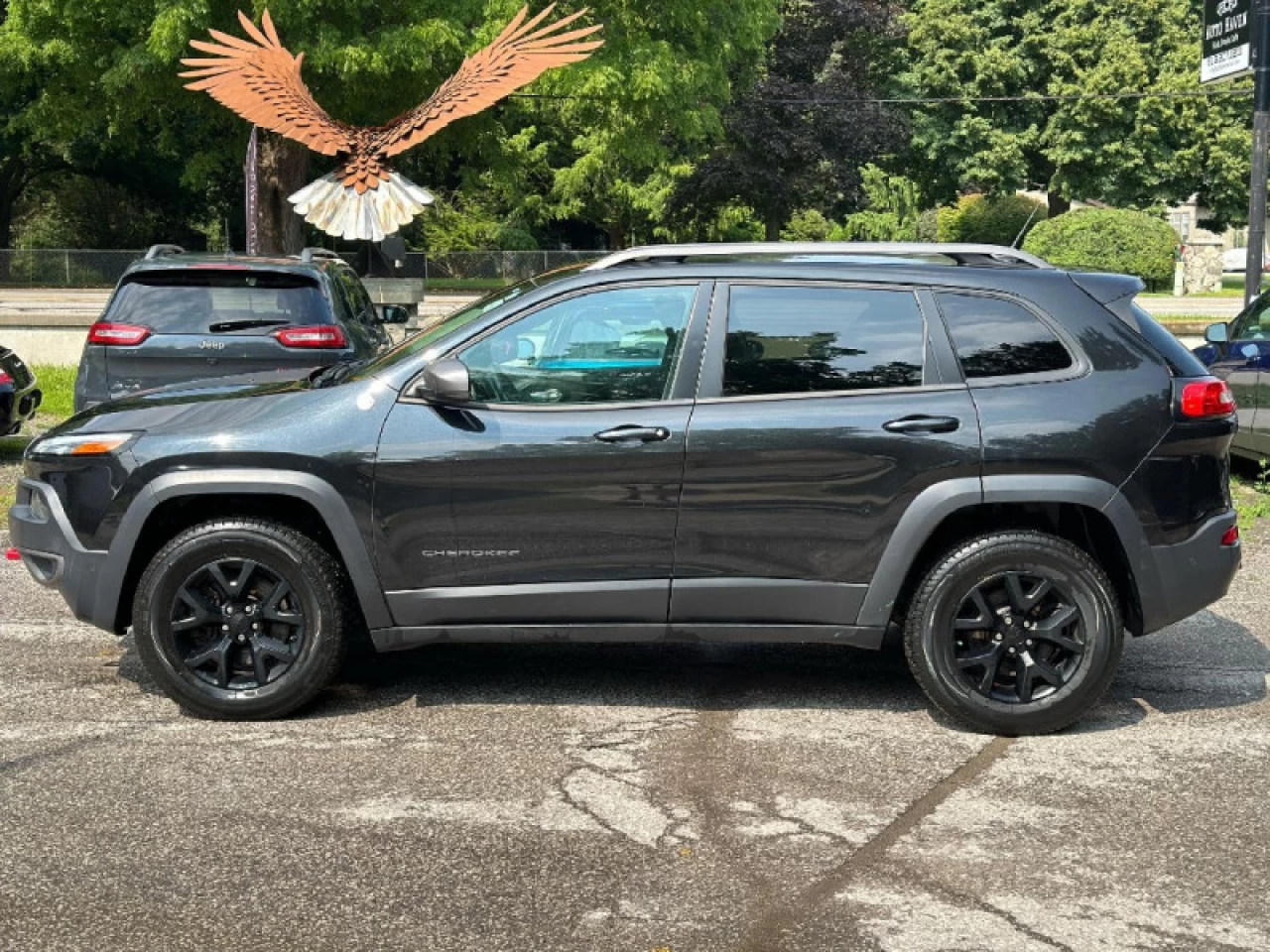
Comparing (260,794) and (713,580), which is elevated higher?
(713,580)

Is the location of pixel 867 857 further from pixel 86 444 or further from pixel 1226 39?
pixel 1226 39

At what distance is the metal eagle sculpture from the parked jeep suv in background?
897 centimetres

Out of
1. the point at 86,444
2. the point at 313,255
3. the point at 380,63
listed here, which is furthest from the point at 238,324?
the point at 380,63

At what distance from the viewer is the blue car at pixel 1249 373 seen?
11.2 meters

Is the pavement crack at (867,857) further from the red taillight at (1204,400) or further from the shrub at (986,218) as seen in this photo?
the shrub at (986,218)

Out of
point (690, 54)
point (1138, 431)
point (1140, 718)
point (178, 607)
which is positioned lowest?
point (1140, 718)

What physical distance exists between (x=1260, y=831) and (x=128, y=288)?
27.8ft

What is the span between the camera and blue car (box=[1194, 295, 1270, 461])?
36.7 feet

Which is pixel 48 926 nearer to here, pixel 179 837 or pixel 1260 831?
pixel 179 837

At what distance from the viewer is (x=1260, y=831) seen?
483 cm

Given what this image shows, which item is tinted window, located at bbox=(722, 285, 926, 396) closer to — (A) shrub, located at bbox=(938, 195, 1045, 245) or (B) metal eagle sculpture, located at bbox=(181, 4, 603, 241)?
(B) metal eagle sculpture, located at bbox=(181, 4, 603, 241)

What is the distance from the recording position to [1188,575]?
5789 millimetres

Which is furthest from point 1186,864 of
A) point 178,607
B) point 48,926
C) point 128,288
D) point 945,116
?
point 945,116

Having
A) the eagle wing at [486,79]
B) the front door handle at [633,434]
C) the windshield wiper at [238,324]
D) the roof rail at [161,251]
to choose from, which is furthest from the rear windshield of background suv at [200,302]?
the eagle wing at [486,79]
